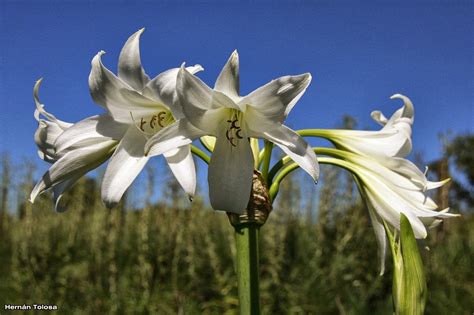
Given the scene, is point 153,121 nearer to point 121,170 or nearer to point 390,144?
point 121,170

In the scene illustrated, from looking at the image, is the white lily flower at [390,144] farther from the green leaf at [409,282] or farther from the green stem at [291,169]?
the green leaf at [409,282]

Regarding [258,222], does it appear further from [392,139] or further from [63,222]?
[63,222]

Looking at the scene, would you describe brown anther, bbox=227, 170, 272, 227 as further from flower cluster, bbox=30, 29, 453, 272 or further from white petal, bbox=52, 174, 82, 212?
white petal, bbox=52, 174, 82, 212

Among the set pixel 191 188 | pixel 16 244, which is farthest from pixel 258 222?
pixel 16 244

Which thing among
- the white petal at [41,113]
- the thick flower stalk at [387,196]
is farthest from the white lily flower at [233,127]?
the white petal at [41,113]

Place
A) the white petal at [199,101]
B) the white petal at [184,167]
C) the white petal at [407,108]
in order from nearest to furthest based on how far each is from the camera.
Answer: the white petal at [199,101]
the white petal at [184,167]
the white petal at [407,108]
